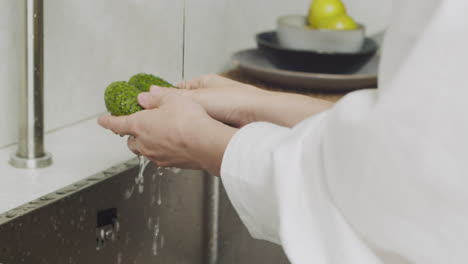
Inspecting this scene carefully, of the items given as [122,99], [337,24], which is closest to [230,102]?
[122,99]

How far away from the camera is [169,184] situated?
1.10 m

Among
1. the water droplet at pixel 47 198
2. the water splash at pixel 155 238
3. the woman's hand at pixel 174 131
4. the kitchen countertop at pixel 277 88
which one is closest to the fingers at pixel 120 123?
the woman's hand at pixel 174 131

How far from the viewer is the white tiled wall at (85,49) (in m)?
1.02

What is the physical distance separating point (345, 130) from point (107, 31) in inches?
26.4

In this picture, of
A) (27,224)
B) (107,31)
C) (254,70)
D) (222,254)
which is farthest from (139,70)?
(27,224)

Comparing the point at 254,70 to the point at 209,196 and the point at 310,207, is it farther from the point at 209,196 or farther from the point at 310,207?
the point at 310,207

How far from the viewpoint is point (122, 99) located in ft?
3.02

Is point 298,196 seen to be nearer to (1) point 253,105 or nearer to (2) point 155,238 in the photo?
(1) point 253,105

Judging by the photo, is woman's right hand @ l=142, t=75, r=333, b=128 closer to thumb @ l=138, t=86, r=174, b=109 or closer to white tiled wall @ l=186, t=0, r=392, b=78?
thumb @ l=138, t=86, r=174, b=109

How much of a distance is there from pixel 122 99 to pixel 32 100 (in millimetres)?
125

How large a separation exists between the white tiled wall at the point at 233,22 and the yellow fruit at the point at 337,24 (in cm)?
18

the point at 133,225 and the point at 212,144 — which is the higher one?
the point at 212,144

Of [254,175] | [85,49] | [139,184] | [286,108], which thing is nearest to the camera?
[254,175]

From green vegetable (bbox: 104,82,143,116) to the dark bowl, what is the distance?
1.80ft
